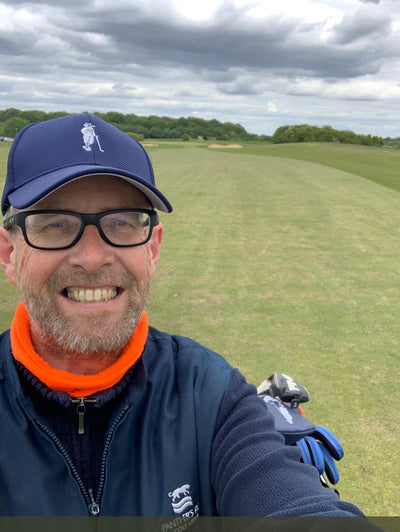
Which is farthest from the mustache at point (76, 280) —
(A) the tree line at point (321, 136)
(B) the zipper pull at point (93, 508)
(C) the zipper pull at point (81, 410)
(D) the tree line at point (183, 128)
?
(A) the tree line at point (321, 136)

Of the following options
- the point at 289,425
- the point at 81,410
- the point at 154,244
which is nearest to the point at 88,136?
the point at 154,244

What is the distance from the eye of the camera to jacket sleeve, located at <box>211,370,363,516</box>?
1428 millimetres

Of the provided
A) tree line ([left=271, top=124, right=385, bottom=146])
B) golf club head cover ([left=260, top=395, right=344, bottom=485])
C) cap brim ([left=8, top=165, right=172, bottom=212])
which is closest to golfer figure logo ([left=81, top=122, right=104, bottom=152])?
cap brim ([left=8, top=165, right=172, bottom=212])

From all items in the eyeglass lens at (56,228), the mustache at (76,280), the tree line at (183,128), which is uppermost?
the tree line at (183,128)

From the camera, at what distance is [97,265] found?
1693 millimetres

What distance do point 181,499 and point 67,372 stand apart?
1.98 ft

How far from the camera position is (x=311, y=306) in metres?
6.04

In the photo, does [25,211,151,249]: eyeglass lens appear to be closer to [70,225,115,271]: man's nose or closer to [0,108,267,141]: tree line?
[70,225,115,271]: man's nose

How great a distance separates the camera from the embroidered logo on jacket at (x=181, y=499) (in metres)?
1.62

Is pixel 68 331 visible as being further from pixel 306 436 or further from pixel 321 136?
pixel 321 136

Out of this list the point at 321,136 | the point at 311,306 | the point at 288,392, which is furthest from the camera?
the point at 321,136

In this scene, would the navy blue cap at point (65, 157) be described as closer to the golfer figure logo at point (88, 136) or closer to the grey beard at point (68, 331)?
the golfer figure logo at point (88, 136)

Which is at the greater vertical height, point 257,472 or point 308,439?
point 257,472

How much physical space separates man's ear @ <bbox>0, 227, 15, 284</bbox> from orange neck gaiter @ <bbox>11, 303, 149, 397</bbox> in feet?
0.49
